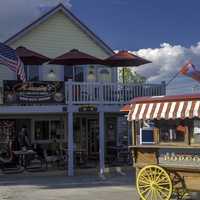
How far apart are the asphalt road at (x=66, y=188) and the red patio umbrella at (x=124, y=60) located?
6.03 metres

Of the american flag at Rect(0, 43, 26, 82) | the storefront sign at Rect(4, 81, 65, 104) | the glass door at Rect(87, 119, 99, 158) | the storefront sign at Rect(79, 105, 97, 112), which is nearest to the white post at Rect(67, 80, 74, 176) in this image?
the storefront sign at Rect(4, 81, 65, 104)

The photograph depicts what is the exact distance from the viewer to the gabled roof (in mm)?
27859

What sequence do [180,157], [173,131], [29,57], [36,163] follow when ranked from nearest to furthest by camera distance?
[180,157] → [173,131] → [36,163] → [29,57]

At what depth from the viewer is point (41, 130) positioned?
29172 millimetres

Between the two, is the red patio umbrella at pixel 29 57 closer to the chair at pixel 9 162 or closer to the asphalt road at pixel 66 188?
the chair at pixel 9 162

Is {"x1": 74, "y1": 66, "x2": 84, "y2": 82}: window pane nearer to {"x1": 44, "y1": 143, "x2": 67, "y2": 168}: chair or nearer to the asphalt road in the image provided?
{"x1": 44, "y1": 143, "x2": 67, "y2": 168}: chair

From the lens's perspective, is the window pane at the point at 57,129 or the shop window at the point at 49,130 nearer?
the shop window at the point at 49,130

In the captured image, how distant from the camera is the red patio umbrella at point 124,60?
2722cm

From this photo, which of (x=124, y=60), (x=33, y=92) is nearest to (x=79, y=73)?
(x=124, y=60)

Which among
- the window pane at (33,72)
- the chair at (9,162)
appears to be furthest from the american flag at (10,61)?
the window pane at (33,72)

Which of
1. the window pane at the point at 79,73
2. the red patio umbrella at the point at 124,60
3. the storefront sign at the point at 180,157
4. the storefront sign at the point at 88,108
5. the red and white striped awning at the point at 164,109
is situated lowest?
the storefront sign at the point at 180,157

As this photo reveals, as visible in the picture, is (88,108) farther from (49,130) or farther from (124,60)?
(49,130)

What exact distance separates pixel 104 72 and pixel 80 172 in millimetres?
7631

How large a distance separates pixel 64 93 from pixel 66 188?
630 centimetres
